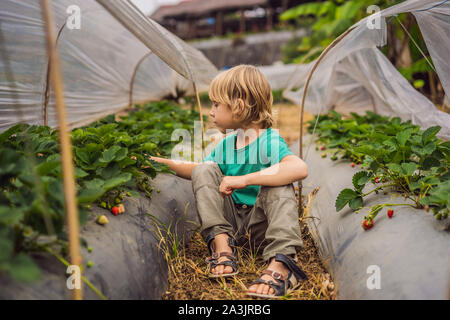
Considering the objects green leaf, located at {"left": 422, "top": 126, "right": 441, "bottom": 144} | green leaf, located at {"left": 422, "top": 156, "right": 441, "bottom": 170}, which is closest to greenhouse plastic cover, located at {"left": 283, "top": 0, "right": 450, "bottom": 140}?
green leaf, located at {"left": 422, "top": 126, "right": 441, "bottom": 144}

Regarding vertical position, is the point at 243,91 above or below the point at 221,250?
above

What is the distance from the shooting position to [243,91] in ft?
6.10

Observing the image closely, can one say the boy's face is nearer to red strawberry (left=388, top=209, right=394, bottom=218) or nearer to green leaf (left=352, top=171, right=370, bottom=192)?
green leaf (left=352, top=171, right=370, bottom=192)

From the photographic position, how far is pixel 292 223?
1.59 meters

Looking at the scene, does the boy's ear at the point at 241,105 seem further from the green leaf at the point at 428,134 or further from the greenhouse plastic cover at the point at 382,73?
the green leaf at the point at 428,134

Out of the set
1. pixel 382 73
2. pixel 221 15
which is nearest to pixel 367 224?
pixel 382 73

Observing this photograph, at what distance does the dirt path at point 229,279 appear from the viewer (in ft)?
5.05

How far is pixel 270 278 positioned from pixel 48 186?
0.93 meters

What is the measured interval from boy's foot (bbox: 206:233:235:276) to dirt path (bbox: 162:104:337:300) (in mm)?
44

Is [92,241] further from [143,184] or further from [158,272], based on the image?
[143,184]

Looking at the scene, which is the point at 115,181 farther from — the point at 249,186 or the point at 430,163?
the point at 430,163

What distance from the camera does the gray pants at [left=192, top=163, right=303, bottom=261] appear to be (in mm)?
1576
